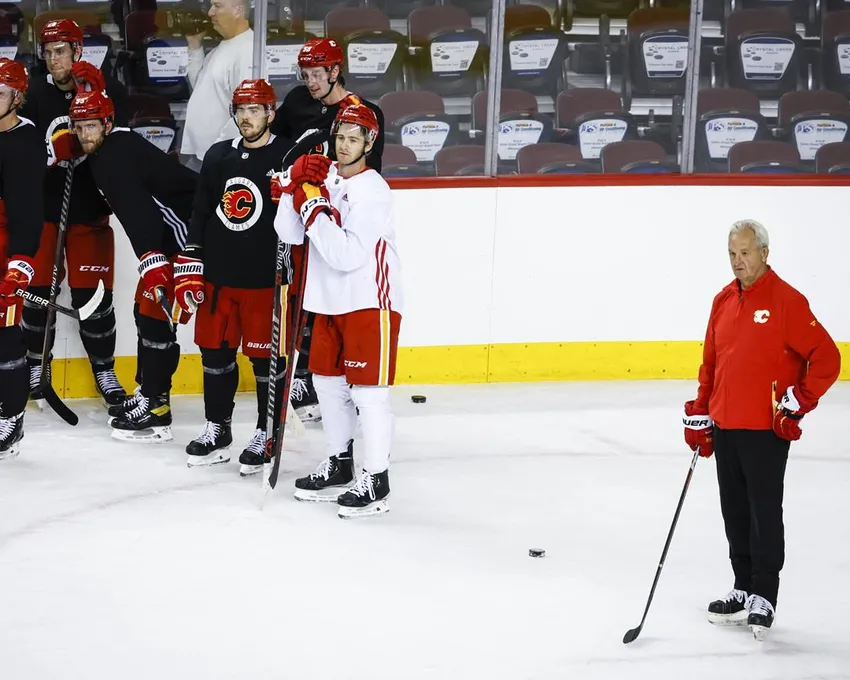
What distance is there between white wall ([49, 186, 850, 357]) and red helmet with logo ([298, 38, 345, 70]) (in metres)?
1.12

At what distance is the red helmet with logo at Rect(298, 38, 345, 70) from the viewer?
4.80m

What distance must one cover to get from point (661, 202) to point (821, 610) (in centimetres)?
286

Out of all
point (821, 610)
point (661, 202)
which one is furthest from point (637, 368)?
point (821, 610)

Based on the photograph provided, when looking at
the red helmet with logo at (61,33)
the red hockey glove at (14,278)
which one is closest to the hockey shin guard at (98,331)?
the red hockey glove at (14,278)

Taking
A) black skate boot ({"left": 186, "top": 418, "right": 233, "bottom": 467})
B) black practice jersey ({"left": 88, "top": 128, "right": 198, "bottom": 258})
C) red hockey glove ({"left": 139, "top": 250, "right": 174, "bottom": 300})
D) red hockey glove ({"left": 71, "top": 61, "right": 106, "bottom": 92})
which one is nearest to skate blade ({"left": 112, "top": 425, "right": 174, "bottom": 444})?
black skate boot ({"left": 186, "top": 418, "right": 233, "bottom": 467})

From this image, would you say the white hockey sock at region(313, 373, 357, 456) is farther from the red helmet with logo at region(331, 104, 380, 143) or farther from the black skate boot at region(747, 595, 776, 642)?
the black skate boot at region(747, 595, 776, 642)

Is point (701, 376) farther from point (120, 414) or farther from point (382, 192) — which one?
point (120, 414)

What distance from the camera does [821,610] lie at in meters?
3.65

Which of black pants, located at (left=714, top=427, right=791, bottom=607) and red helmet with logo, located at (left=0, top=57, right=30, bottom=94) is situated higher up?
red helmet with logo, located at (left=0, top=57, right=30, bottom=94)

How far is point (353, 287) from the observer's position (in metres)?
4.17

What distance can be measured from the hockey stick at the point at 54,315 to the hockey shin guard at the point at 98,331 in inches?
4.9

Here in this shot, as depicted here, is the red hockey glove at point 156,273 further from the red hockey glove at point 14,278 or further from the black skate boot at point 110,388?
the black skate boot at point 110,388

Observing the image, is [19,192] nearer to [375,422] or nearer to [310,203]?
[310,203]

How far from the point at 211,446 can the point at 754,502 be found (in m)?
2.07
